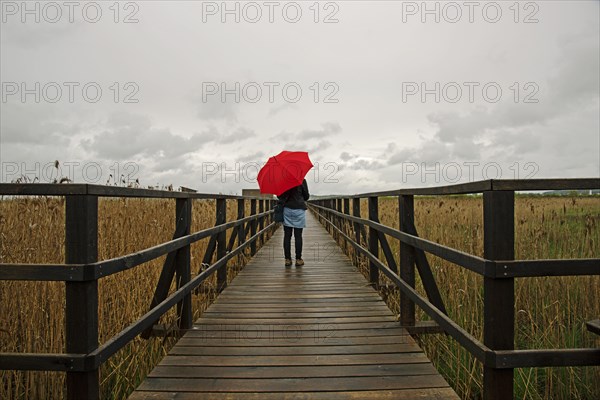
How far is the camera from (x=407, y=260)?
3.75 meters

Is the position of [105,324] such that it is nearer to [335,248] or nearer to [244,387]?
[244,387]

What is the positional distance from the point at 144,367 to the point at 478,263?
2.52m

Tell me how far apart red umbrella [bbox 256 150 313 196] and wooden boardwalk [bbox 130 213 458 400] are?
1.78 metres

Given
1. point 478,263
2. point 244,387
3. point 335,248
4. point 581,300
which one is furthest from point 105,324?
point 335,248

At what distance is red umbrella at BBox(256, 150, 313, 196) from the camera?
654 centimetres

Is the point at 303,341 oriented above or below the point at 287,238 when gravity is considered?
below

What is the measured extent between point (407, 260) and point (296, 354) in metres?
1.24

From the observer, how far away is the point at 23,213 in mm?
4590

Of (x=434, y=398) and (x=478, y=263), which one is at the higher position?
(x=478, y=263)

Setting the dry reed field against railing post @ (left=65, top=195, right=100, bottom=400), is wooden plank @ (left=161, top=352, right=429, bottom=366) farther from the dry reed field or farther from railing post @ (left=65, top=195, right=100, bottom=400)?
railing post @ (left=65, top=195, right=100, bottom=400)

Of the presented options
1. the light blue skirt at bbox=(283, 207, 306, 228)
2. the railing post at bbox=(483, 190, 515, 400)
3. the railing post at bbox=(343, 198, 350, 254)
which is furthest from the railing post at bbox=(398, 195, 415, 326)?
the railing post at bbox=(343, 198, 350, 254)

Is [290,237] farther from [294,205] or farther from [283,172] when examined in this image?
[283,172]

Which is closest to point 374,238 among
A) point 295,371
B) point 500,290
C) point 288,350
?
point 288,350

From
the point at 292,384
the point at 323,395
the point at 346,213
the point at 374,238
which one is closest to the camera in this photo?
the point at 323,395
